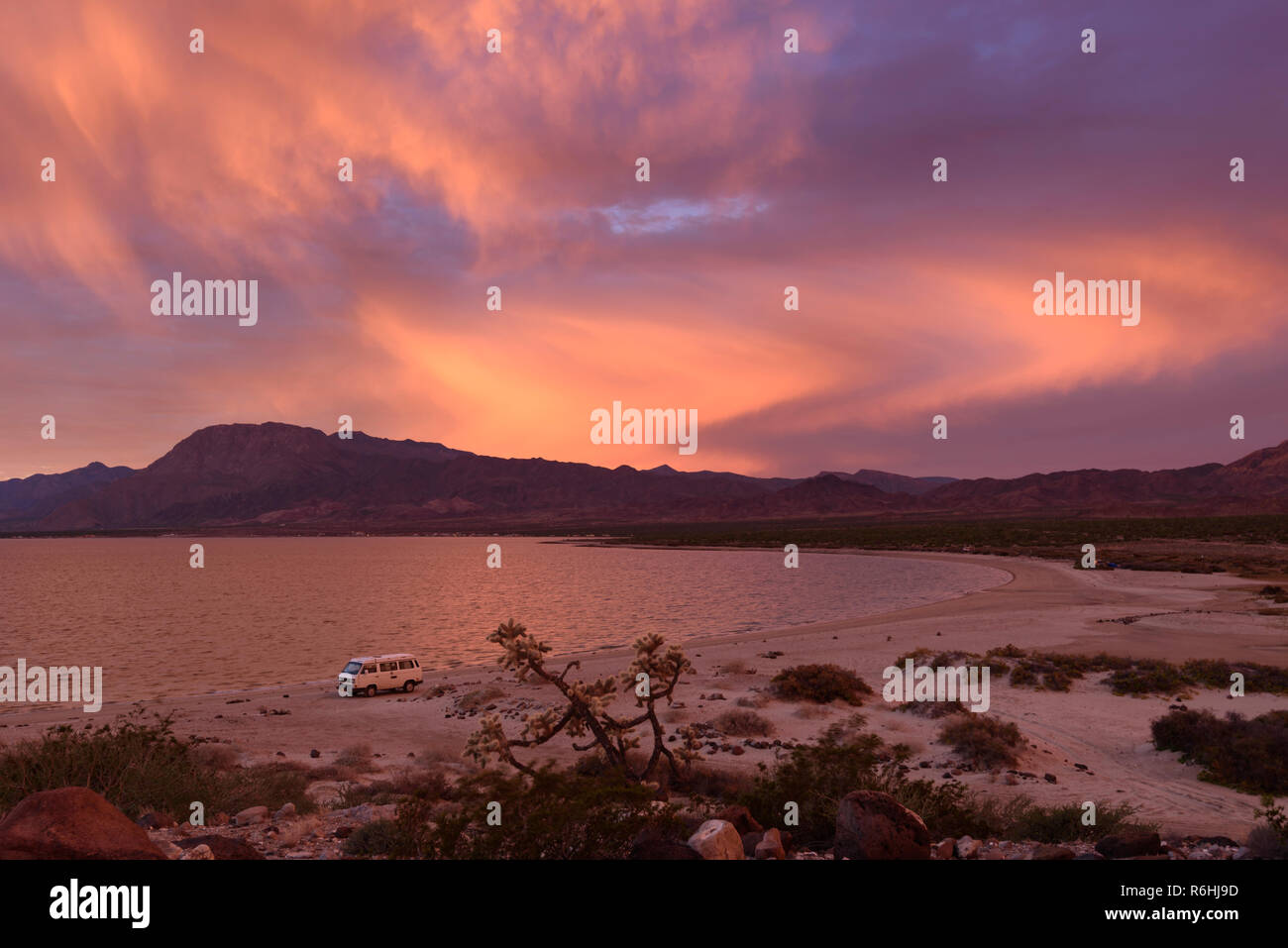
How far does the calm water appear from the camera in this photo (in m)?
40.0

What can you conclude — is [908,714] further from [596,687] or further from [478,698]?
[478,698]

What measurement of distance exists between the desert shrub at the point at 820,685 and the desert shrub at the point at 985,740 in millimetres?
5609

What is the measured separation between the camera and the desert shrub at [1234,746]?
14.5 m

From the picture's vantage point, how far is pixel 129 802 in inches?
467

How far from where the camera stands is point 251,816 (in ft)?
39.5

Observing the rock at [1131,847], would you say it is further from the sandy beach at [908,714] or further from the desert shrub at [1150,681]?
the desert shrub at [1150,681]

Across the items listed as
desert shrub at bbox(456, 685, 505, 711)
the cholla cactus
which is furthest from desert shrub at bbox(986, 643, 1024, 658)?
the cholla cactus

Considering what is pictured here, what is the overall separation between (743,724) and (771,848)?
41.8 feet

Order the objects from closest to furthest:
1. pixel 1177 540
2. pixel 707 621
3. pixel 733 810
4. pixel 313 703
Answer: pixel 733 810, pixel 313 703, pixel 707 621, pixel 1177 540
